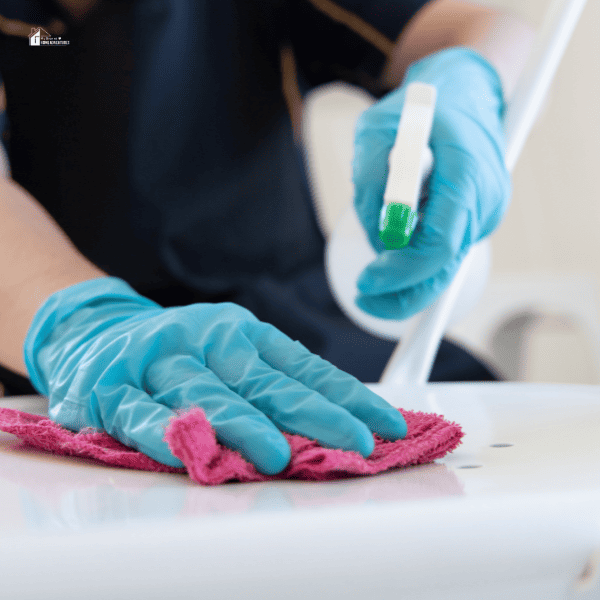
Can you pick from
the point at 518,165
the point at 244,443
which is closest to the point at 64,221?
the point at 244,443

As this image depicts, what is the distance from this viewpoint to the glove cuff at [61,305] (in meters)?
0.50

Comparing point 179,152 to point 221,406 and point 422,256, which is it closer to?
point 422,256

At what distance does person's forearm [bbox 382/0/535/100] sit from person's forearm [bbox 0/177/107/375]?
0.59 meters

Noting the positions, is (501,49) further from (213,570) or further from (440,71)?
(213,570)

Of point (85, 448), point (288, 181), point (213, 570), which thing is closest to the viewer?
point (213, 570)

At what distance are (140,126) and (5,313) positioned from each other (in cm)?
33

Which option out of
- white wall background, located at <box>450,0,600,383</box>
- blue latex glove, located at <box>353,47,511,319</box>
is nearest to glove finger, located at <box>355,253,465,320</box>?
blue latex glove, located at <box>353,47,511,319</box>

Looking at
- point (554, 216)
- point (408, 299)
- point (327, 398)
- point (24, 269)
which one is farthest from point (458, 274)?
point (554, 216)

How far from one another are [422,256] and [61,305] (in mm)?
313

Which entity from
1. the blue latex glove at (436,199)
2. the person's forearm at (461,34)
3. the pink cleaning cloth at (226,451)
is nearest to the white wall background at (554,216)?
the person's forearm at (461,34)

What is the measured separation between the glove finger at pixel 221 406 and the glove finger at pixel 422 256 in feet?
0.72

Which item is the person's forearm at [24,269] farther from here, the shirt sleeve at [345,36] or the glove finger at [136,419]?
the shirt sleeve at [345,36]

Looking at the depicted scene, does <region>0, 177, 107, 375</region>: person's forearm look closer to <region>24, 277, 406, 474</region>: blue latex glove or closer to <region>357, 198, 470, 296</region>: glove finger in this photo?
<region>24, 277, 406, 474</region>: blue latex glove

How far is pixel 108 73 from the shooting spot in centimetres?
82
